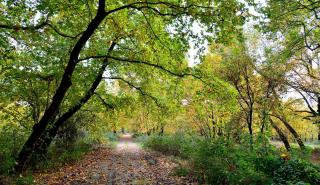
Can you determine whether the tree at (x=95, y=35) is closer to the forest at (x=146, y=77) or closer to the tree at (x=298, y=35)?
the forest at (x=146, y=77)

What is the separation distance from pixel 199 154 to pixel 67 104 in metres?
7.91

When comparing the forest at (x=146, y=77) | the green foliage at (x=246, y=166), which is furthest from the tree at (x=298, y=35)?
the green foliage at (x=246, y=166)

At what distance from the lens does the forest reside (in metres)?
7.69

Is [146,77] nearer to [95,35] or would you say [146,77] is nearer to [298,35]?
[95,35]

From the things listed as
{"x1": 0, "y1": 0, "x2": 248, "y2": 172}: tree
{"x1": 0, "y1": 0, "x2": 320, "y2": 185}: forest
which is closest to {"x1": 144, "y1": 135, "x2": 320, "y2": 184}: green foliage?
{"x1": 0, "y1": 0, "x2": 320, "y2": 185}: forest

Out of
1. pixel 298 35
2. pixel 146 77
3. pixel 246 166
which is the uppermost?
pixel 298 35

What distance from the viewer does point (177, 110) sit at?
495 inches

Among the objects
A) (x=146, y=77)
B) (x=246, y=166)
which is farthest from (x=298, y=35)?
(x=246, y=166)

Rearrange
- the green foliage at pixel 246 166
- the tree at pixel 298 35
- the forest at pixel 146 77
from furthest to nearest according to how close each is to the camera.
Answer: the tree at pixel 298 35 → the forest at pixel 146 77 → the green foliage at pixel 246 166

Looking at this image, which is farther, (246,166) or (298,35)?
(298,35)

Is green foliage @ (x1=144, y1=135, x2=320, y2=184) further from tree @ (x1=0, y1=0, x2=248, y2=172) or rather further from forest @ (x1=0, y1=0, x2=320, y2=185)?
tree @ (x1=0, y1=0, x2=248, y2=172)

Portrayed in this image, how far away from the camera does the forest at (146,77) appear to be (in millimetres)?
7688

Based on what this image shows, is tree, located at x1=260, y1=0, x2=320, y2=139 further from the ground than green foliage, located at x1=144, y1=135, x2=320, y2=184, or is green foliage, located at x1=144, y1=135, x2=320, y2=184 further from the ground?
tree, located at x1=260, y1=0, x2=320, y2=139

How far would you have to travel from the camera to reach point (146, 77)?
13.1 meters
